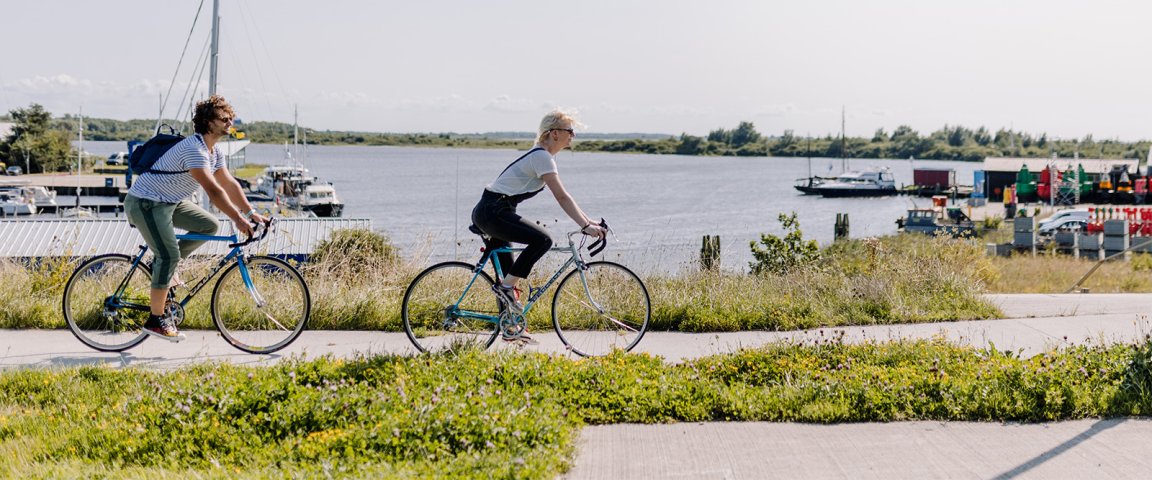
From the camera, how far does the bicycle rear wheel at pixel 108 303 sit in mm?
6836

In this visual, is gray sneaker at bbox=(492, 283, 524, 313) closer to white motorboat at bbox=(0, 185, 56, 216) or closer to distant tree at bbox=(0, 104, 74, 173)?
white motorboat at bbox=(0, 185, 56, 216)

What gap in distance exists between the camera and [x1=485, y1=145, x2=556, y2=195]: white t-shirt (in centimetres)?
622

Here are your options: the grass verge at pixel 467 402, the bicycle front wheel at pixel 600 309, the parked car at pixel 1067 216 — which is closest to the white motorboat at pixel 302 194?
the parked car at pixel 1067 216

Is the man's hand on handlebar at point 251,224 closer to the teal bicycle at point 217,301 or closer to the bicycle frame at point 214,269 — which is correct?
the teal bicycle at point 217,301

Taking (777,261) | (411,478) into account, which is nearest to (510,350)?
(411,478)

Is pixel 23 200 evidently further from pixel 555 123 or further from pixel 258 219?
pixel 555 123

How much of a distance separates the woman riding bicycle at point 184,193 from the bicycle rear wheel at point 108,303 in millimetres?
315

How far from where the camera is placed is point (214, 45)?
35.5m

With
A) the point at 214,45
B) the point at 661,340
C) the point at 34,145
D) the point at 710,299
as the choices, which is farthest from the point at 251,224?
the point at 34,145

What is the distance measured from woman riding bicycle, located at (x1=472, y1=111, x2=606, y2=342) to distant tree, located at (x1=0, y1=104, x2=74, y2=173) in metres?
104

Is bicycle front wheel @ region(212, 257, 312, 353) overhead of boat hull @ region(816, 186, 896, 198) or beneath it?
beneath

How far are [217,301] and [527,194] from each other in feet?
7.31

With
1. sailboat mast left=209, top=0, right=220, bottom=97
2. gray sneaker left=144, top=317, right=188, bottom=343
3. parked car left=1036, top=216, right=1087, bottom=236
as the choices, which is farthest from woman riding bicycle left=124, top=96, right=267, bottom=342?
parked car left=1036, top=216, right=1087, bottom=236

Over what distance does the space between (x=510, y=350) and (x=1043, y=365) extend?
2.99m
